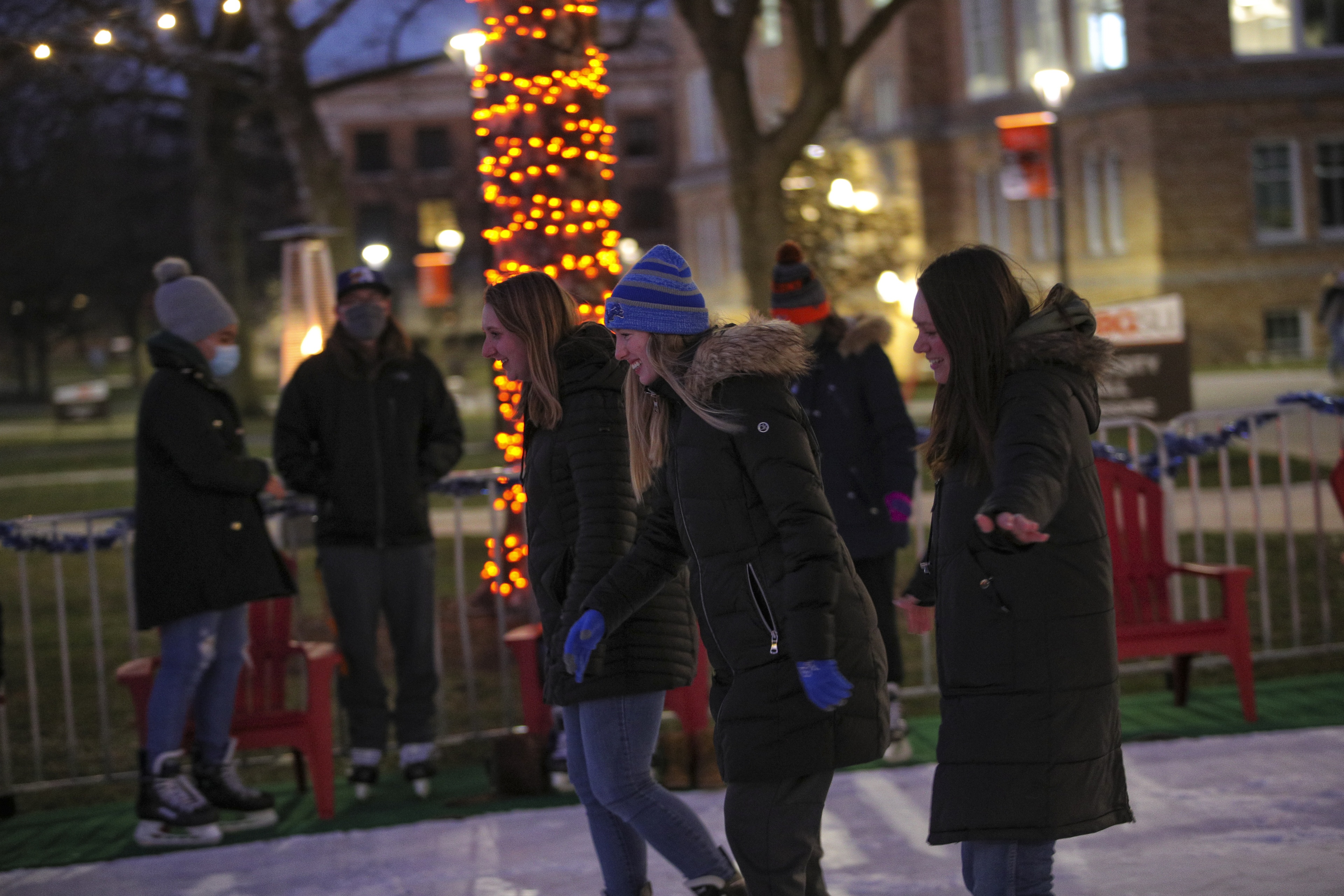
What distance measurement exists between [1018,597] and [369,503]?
325 cm

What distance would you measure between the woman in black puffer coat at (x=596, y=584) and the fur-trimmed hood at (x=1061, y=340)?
43.6 inches

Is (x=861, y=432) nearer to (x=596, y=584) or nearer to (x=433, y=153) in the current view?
(x=596, y=584)

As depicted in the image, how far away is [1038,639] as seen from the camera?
3.09 m

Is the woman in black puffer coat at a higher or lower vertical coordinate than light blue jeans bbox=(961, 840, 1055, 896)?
higher

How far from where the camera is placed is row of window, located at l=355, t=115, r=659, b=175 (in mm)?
68062

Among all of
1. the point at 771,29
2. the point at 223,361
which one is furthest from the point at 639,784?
the point at 771,29

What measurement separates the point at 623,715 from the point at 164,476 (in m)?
2.36

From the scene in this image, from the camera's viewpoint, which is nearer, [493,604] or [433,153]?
[493,604]

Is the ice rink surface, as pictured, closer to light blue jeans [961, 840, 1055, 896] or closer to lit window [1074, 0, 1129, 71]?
light blue jeans [961, 840, 1055, 896]

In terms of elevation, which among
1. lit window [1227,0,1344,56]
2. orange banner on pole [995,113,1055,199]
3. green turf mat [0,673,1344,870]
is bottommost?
green turf mat [0,673,1344,870]

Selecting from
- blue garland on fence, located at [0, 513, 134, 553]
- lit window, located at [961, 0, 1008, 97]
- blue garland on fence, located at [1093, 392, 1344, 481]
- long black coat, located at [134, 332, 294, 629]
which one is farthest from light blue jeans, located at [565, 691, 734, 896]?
lit window, located at [961, 0, 1008, 97]

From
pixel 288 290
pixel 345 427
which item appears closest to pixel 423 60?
pixel 288 290

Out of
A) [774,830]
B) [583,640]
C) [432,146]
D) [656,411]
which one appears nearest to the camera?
[774,830]

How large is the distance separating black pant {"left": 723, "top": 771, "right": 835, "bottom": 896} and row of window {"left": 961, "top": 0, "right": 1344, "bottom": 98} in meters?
30.5
